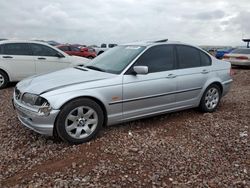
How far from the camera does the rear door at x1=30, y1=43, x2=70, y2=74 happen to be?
951 cm

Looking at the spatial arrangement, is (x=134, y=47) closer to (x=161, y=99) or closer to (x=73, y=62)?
(x=161, y=99)

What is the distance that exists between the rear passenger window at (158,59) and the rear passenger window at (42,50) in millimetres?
5354

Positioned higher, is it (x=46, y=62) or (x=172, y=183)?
(x=46, y=62)

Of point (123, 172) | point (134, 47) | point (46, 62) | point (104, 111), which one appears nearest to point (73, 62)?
point (46, 62)

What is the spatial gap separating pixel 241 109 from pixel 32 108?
4561 millimetres

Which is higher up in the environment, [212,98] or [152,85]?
[152,85]

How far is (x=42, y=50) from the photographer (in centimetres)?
962

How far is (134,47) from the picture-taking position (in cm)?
541

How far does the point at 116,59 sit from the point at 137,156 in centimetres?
202

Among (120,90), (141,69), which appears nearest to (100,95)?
(120,90)

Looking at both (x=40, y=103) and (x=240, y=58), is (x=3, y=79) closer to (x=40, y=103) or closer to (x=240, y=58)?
(x=40, y=103)

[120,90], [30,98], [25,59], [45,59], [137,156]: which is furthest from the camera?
[45,59]

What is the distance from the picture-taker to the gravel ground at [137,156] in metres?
3.36

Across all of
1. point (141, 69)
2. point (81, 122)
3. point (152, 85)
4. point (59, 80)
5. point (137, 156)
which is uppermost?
point (141, 69)
